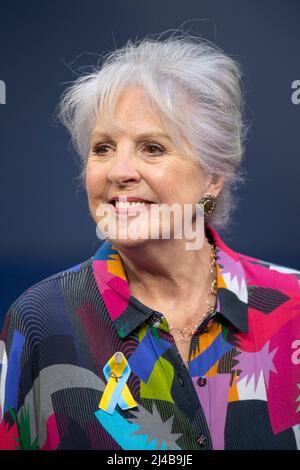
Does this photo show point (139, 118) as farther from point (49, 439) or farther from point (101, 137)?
point (49, 439)

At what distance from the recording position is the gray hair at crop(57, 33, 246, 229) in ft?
6.88

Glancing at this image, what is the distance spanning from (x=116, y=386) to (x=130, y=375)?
1.8 inches

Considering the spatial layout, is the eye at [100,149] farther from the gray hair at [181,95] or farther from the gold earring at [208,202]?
the gold earring at [208,202]

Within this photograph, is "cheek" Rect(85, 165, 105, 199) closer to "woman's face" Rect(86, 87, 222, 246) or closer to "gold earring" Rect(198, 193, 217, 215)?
"woman's face" Rect(86, 87, 222, 246)

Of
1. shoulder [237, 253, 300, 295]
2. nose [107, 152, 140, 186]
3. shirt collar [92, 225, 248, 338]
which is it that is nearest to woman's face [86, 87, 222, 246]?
nose [107, 152, 140, 186]

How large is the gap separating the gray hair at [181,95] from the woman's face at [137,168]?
0.03 meters

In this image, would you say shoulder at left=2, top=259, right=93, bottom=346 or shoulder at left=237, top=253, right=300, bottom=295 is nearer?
shoulder at left=2, top=259, right=93, bottom=346

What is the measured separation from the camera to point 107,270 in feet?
7.23

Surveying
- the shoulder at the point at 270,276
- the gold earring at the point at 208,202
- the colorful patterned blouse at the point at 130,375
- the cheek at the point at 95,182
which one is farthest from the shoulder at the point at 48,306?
the shoulder at the point at 270,276

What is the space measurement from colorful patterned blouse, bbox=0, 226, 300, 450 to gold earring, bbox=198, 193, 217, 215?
0.78 ft

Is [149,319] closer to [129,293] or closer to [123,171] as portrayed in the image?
[129,293]

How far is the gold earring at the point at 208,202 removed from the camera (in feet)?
7.40

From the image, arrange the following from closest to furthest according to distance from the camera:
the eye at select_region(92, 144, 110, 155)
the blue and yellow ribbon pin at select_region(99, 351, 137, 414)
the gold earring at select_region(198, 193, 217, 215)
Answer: the blue and yellow ribbon pin at select_region(99, 351, 137, 414) → the eye at select_region(92, 144, 110, 155) → the gold earring at select_region(198, 193, 217, 215)

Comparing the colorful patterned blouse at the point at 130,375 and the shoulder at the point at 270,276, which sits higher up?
the shoulder at the point at 270,276
